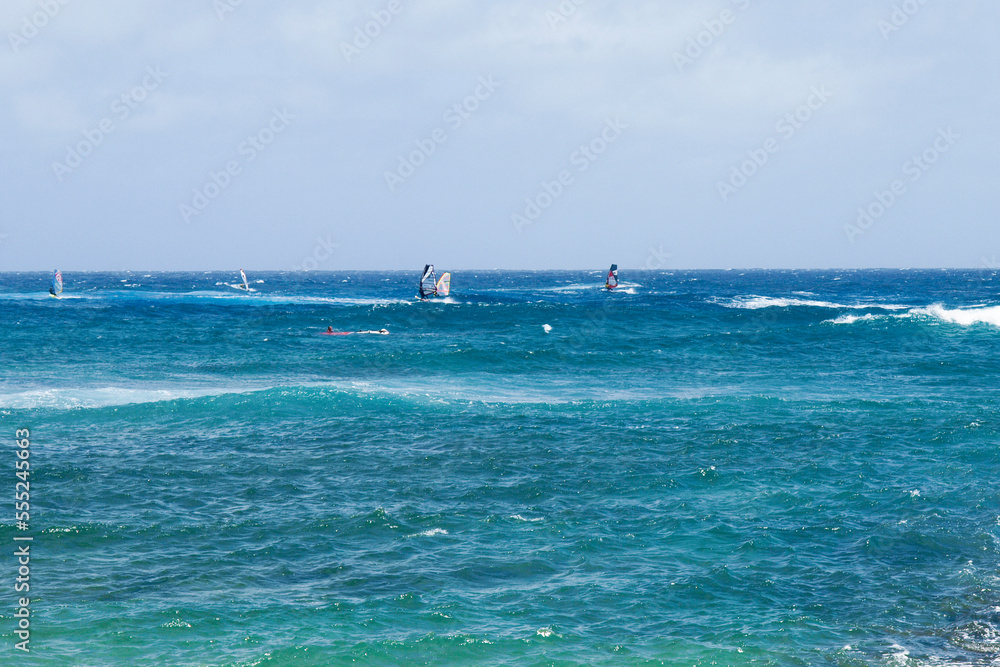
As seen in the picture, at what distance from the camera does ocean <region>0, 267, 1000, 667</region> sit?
1327cm

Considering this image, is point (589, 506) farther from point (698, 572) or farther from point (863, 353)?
point (863, 353)

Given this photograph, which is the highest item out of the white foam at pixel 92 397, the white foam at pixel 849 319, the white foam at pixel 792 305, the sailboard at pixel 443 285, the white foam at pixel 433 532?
the sailboard at pixel 443 285

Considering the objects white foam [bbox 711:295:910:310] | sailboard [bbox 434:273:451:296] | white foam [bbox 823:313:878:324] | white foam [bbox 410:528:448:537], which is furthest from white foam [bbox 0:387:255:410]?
sailboard [bbox 434:273:451:296]

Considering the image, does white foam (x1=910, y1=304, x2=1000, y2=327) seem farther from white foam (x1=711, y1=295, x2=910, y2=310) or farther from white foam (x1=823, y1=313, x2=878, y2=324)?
white foam (x1=711, y1=295, x2=910, y2=310)

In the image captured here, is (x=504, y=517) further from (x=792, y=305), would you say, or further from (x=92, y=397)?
(x=792, y=305)

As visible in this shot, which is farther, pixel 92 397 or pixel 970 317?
pixel 970 317

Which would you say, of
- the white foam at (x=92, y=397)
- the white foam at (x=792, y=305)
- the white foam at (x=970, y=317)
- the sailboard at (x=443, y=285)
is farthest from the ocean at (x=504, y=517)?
the sailboard at (x=443, y=285)

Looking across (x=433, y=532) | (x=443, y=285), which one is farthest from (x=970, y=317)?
(x=433, y=532)

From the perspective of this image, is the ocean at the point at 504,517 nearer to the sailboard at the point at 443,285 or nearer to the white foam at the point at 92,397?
the white foam at the point at 92,397

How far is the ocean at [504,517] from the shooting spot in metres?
13.3

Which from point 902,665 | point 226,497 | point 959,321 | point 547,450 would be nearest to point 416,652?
point 902,665

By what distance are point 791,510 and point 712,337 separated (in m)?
35.1

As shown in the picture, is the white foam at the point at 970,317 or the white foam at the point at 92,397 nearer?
the white foam at the point at 92,397

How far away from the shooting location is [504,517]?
19.0 m
